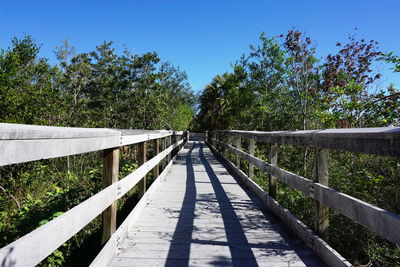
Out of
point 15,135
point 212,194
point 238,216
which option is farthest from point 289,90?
point 15,135

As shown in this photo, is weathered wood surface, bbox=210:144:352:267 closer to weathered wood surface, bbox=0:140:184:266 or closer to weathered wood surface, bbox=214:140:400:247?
weathered wood surface, bbox=214:140:400:247

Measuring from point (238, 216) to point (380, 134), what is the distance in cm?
243

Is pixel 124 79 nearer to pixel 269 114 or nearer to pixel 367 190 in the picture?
pixel 269 114

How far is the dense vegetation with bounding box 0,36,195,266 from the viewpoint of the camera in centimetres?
354

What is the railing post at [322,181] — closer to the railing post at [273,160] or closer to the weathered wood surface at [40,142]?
the railing post at [273,160]

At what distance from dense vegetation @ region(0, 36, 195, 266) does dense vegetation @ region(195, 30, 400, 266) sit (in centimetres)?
321

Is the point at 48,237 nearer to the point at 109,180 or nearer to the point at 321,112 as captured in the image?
the point at 109,180

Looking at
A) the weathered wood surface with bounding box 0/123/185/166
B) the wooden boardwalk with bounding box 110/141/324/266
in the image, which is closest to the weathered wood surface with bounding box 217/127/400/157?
the wooden boardwalk with bounding box 110/141/324/266

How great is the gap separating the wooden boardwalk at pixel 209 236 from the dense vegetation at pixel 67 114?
0.70 meters

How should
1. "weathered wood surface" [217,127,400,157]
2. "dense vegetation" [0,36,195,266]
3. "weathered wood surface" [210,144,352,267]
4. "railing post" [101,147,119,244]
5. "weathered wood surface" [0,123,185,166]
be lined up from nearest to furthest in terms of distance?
"weathered wood surface" [0,123,185,166] → "weathered wood surface" [217,127,400,157] → "weathered wood surface" [210,144,352,267] → "railing post" [101,147,119,244] → "dense vegetation" [0,36,195,266]

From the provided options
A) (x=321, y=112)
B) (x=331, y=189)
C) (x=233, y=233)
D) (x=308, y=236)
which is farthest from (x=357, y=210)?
(x=321, y=112)

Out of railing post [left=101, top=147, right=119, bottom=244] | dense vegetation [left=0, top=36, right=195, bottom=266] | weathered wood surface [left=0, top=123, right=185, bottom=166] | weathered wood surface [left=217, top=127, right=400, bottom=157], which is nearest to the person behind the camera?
weathered wood surface [left=0, top=123, right=185, bottom=166]

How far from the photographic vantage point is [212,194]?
197 inches

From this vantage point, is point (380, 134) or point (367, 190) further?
point (367, 190)
